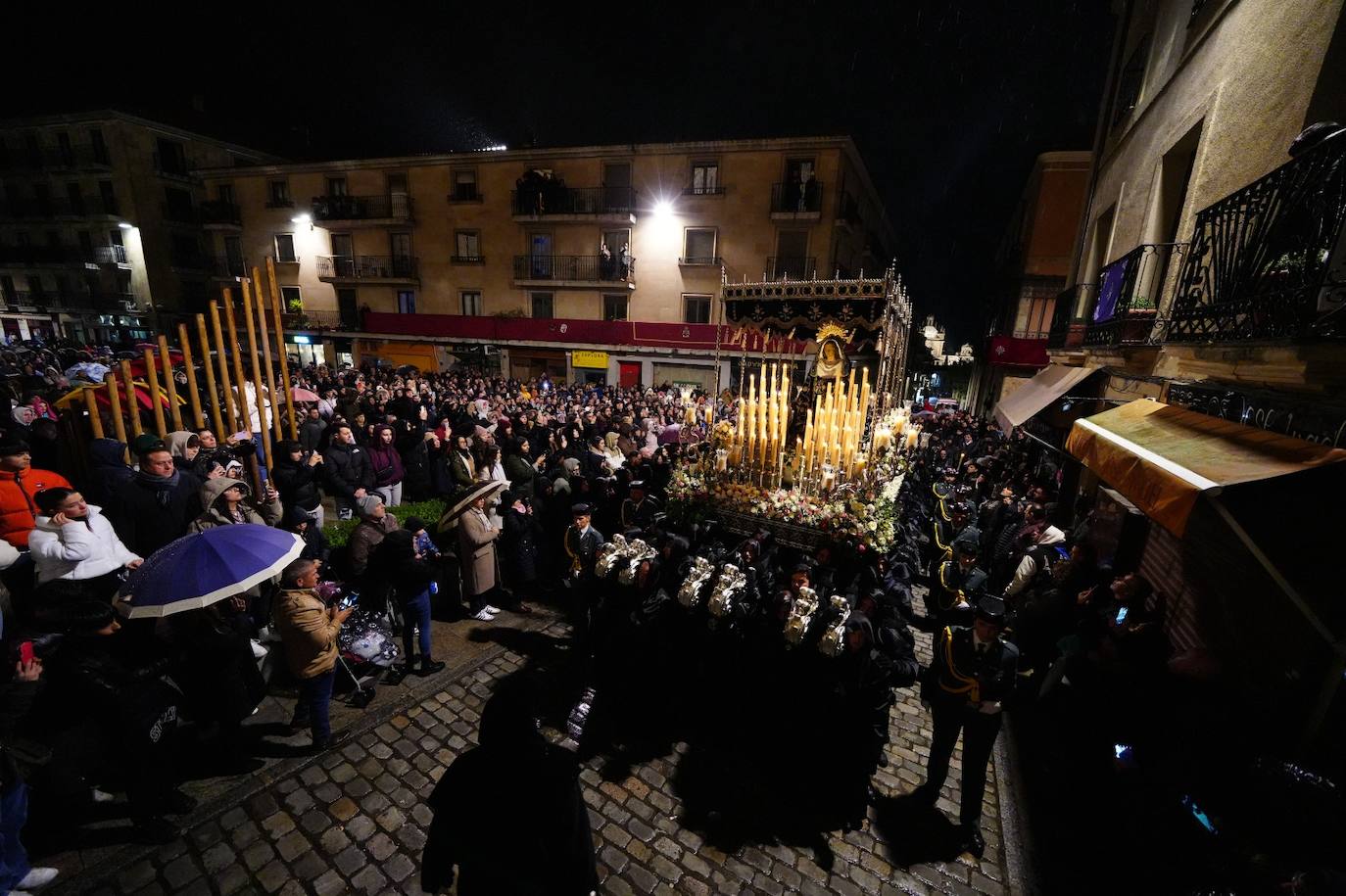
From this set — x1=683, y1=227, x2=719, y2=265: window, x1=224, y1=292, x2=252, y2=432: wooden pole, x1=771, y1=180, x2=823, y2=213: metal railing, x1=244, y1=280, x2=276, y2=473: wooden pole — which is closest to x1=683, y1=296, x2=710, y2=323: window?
x1=683, y1=227, x2=719, y2=265: window

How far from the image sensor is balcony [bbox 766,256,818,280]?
22.0 meters

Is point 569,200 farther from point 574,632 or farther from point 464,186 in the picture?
point 574,632

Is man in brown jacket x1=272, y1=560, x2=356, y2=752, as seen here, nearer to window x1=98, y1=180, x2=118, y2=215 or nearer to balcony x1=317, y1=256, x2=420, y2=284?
balcony x1=317, y1=256, x2=420, y2=284

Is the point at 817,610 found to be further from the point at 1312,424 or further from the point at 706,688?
the point at 1312,424

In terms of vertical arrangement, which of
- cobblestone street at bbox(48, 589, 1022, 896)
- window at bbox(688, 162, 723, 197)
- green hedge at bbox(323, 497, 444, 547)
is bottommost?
cobblestone street at bbox(48, 589, 1022, 896)

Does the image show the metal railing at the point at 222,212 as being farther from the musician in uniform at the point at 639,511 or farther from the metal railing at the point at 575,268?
the musician in uniform at the point at 639,511

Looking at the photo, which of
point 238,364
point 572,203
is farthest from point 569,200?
point 238,364

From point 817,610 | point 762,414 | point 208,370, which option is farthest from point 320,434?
point 817,610

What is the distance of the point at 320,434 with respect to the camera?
9.46m

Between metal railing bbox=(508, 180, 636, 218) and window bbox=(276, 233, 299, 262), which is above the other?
metal railing bbox=(508, 180, 636, 218)

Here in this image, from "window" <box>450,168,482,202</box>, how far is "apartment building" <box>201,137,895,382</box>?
72 mm

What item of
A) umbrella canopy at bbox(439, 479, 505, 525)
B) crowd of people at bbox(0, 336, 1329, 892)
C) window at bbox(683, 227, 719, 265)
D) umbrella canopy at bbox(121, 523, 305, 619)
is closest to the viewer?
crowd of people at bbox(0, 336, 1329, 892)

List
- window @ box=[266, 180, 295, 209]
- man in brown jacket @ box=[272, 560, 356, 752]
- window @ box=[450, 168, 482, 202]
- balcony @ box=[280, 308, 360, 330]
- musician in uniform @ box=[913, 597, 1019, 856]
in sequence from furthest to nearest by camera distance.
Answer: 1. window @ box=[266, 180, 295, 209]
2. balcony @ box=[280, 308, 360, 330]
3. window @ box=[450, 168, 482, 202]
4. man in brown jacket @ box=[272, 560, 356, 752]
5. musician in uniform @ box=[913, 597, 1019, 856]

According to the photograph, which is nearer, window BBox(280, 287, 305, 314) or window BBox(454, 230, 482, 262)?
window BBox(454, 230, 482, 262)
